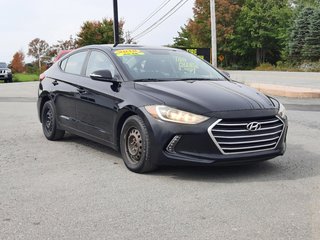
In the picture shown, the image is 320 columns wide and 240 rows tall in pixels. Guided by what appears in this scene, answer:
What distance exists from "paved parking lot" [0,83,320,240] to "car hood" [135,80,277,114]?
0.75 metres

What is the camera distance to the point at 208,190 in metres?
4.62

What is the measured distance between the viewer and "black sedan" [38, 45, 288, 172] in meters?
4.86

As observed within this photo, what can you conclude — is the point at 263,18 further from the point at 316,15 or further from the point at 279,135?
the point at 279,135

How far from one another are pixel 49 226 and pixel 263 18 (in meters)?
57.6

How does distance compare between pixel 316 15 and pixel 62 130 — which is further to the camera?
pixel 316 15

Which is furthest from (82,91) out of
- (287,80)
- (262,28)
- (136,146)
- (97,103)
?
(262,28)

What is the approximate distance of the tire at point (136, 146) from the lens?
5.06 metres

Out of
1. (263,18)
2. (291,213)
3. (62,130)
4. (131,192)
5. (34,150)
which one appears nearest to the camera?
(291,213)

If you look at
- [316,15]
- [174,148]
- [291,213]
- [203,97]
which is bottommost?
[291,213]

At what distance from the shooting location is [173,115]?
16.1 ft

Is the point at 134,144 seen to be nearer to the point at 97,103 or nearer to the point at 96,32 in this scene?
the point at 97,103

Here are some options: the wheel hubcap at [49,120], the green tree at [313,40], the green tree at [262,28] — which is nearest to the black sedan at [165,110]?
the wheel hubcap at [49,120]

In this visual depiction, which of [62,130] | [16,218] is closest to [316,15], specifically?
[62,130]

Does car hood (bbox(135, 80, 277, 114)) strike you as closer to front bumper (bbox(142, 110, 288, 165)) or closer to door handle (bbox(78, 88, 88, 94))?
front bumper (bbox(142, 110, 288, 165))
